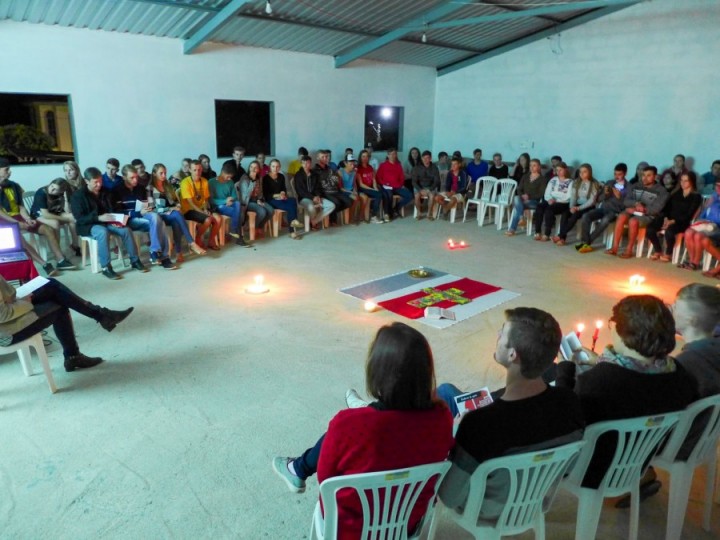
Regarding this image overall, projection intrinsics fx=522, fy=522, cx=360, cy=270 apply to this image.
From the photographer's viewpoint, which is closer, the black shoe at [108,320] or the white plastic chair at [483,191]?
the black shoe at [108,320]

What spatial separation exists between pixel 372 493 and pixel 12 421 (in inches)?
89.1

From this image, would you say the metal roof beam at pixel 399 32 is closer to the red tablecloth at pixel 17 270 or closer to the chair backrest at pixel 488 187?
the chair backrest at pixel 488 187

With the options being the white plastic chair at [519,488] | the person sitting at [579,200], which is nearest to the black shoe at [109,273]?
the white plastic chair at [519,488]

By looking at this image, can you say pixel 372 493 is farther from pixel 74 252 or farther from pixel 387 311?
pixel 74 252

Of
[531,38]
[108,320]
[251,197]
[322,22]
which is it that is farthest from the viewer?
[531,38]

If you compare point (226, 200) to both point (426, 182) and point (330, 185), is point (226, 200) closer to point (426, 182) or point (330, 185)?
point (330, 185)

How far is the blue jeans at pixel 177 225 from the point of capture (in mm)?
5945

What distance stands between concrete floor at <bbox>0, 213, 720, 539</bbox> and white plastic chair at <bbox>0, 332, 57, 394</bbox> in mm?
84

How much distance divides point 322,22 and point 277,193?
8.44 feet

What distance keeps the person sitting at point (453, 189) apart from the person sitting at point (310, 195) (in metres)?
1.94

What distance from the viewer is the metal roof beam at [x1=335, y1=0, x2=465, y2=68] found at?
7.47m

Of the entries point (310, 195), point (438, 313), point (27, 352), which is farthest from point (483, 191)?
point (27, 352)

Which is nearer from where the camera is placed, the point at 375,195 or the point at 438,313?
the point at 438,313

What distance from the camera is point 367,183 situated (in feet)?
27.8
